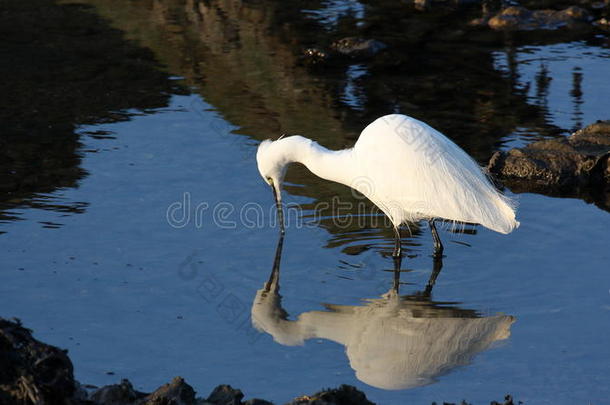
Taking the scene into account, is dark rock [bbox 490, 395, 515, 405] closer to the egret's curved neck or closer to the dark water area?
the dark water area

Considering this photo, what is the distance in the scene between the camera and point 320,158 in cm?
735

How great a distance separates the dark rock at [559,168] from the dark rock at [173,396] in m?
4.81

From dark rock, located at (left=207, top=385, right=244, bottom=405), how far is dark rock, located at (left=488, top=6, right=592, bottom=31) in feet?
34.1

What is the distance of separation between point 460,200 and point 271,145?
159 cm

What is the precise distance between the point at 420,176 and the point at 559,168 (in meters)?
2.11

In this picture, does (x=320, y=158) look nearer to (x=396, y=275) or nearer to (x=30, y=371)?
(x=396, y=275)

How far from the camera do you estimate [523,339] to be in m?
5.75

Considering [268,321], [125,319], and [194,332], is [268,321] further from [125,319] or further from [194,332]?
[125,319]

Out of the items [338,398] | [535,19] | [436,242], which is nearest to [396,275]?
[436,242]

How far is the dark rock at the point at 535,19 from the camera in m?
13.7

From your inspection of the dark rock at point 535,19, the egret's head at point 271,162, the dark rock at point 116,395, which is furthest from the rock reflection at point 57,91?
the dark rock at point 535,19

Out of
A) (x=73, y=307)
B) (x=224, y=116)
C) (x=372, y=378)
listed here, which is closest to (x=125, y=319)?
(x=73, y=307)

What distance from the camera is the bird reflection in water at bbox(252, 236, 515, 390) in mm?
5383

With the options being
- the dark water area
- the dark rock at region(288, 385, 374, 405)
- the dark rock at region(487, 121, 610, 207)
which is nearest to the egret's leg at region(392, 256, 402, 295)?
the dark water area
